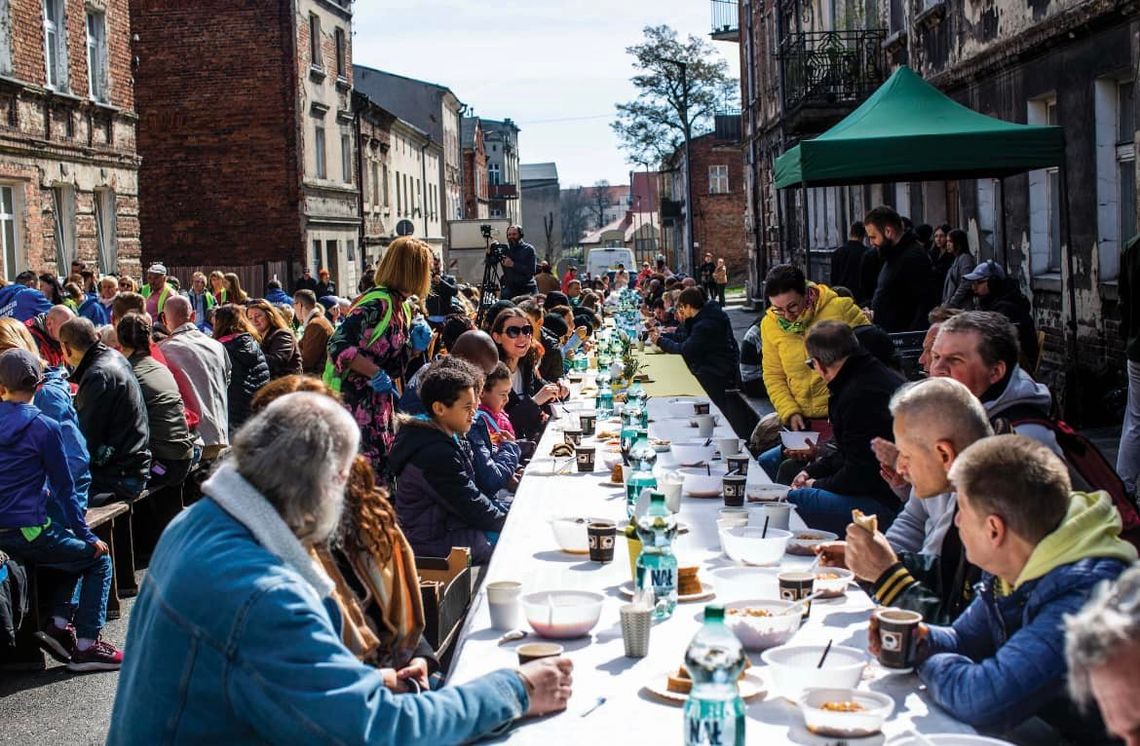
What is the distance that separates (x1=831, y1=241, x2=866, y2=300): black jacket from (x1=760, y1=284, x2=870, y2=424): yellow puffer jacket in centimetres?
612

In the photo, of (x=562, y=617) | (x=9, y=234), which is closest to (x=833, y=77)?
(x=9, y=234)

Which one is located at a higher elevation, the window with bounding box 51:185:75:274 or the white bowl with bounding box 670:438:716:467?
the window with bounding box 51:185:75:274

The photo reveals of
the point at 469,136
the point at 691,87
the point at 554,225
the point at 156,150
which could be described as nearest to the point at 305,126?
the point at 156,150

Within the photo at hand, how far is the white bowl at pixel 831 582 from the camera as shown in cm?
425

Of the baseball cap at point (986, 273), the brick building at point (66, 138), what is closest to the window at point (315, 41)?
the brick building at point (66, 138)

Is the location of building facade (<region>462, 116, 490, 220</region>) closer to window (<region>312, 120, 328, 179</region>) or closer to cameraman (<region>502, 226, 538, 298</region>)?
window (<region>312, 120, 328, 179</region>)

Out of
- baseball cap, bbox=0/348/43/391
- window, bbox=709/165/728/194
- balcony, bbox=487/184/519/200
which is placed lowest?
baseball cap, bbox=0/348/43/391

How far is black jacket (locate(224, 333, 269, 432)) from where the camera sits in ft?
36.1

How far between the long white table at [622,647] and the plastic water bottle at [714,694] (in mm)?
223

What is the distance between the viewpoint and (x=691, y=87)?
215ft

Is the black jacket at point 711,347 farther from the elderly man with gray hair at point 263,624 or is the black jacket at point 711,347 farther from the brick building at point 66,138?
the elderly man with gray hair at point 263,624

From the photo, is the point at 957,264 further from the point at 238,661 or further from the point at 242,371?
the point at 238,661

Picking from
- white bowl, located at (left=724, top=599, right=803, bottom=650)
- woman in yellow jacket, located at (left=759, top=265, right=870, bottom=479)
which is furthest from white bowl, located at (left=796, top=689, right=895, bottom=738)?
woman in yellow jacket, located at (left=759, top=265, right=870, bottom=479)

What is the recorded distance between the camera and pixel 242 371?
11.1 metres
